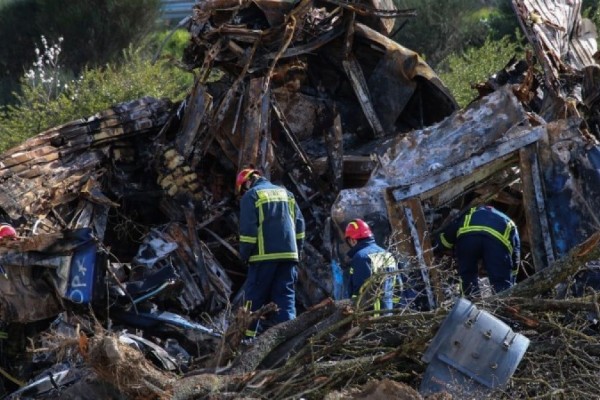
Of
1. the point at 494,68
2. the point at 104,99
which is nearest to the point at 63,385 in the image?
the point at 104,99

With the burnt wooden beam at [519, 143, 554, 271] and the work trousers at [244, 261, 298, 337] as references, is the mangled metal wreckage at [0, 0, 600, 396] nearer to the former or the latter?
the burnt wooden beam at [519, 143, 554, 271]

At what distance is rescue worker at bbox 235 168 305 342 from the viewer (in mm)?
7543

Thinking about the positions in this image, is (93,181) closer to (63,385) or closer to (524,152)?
(63,385)

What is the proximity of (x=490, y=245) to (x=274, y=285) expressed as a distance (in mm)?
1526

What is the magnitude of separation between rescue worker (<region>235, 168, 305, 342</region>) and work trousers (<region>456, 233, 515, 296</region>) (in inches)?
46.5

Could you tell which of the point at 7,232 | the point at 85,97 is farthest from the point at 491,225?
the point at 85,97

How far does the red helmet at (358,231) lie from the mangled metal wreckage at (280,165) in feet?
1.11

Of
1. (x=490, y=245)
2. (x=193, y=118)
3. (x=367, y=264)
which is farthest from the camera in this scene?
(x=193, y=118)

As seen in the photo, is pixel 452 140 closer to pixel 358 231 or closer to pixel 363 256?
pixel 358 231

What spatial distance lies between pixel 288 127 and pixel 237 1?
123 cm

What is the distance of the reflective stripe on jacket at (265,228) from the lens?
7.54 metres

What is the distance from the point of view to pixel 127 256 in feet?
31.3

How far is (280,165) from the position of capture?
31.0 ft

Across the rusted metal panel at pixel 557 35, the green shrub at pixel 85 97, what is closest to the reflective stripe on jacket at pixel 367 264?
the rusted metal panel at pixel 557 35
